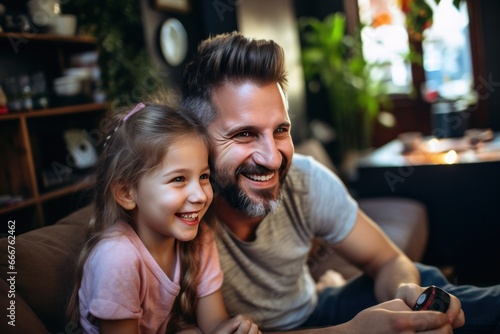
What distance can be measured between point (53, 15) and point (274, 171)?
1634 millimetres

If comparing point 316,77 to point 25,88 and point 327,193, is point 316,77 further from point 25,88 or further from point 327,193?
point 327,193

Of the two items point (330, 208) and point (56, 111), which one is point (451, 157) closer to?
point (330, 208)

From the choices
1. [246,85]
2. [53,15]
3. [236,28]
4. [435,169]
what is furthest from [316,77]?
[246,85]

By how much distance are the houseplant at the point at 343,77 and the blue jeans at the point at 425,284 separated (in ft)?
9.97

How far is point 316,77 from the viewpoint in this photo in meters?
5.07

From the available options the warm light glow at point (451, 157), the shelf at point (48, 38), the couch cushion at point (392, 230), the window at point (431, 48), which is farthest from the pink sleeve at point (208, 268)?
the window at point (431, 48)

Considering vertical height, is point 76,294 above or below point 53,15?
below

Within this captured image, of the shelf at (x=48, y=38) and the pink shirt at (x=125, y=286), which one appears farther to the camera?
the shelf at (x=48, y=38)

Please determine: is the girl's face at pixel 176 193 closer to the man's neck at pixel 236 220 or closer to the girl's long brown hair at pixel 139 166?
the girl's long brown hair at pixel 139 166

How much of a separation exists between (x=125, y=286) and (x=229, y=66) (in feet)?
1.85

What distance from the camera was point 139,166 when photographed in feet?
3.27

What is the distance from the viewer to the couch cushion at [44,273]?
986mm

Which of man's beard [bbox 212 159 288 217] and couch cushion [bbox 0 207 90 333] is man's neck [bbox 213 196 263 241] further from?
couch cushion [bbox 0 207 90 333]

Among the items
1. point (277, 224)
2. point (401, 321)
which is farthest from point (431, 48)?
point (401, 321)
